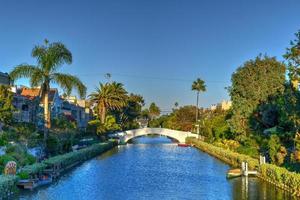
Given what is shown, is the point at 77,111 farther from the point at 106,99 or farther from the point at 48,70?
the point at 48,70

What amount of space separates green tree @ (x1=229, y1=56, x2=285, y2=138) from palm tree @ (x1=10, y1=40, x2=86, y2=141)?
71.4 feet

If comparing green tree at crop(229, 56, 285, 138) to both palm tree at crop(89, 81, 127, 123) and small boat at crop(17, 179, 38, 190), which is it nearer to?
small boat at crop(17, 179, 38, 190)

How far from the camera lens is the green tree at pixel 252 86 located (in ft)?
184

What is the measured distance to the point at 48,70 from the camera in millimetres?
44250

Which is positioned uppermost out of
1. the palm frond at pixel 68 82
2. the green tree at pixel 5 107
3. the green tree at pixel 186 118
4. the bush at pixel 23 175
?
the green tree at pixel 186 118

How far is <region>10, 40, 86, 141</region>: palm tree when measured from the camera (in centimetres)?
4394

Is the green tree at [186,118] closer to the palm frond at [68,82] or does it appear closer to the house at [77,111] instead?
the house at [77,111]

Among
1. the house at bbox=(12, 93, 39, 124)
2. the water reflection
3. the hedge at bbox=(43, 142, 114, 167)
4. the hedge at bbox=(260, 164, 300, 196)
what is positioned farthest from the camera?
the house at bbox=(12, 93, 39, 124)

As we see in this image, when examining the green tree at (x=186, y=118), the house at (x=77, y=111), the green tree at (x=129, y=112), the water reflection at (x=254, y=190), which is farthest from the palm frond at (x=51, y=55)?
the green tree at (x=186, y=118)

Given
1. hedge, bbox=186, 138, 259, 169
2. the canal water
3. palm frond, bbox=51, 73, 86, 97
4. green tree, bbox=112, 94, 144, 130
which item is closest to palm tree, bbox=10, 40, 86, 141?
palm frond, bbox=51, 73, 86, 97

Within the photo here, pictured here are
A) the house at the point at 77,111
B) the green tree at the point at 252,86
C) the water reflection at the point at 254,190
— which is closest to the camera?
the water reflection at the point at 254,190

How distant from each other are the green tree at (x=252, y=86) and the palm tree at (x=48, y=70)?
21.8m

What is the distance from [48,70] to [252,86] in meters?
24.7

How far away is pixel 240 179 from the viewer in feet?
129
